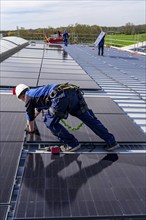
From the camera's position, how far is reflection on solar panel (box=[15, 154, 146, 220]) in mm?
3295

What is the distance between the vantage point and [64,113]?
4.62 m

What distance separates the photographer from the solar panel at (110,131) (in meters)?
5.06

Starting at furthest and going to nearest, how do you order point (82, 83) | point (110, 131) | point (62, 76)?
point (62, 76), point (82, 83), point (110, 131)

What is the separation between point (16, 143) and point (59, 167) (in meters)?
0.94

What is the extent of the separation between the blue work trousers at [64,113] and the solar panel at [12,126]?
0.65m


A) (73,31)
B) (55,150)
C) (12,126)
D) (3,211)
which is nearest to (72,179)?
(55,150)

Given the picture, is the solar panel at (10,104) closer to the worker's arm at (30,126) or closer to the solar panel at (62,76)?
the worker's arm at (30,126)

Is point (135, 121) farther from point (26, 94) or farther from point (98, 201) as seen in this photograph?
point (98, 201)

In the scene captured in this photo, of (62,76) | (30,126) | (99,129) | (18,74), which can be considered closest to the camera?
(99,129)

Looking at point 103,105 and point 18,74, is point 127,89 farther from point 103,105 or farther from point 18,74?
point 18,74

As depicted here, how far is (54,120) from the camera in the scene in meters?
4.71

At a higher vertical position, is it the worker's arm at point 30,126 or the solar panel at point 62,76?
the solar panel at point 62,76

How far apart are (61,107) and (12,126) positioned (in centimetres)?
134

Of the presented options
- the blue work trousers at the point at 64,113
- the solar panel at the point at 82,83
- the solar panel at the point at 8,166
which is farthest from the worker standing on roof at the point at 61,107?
the solar panel at the point at 82,83
